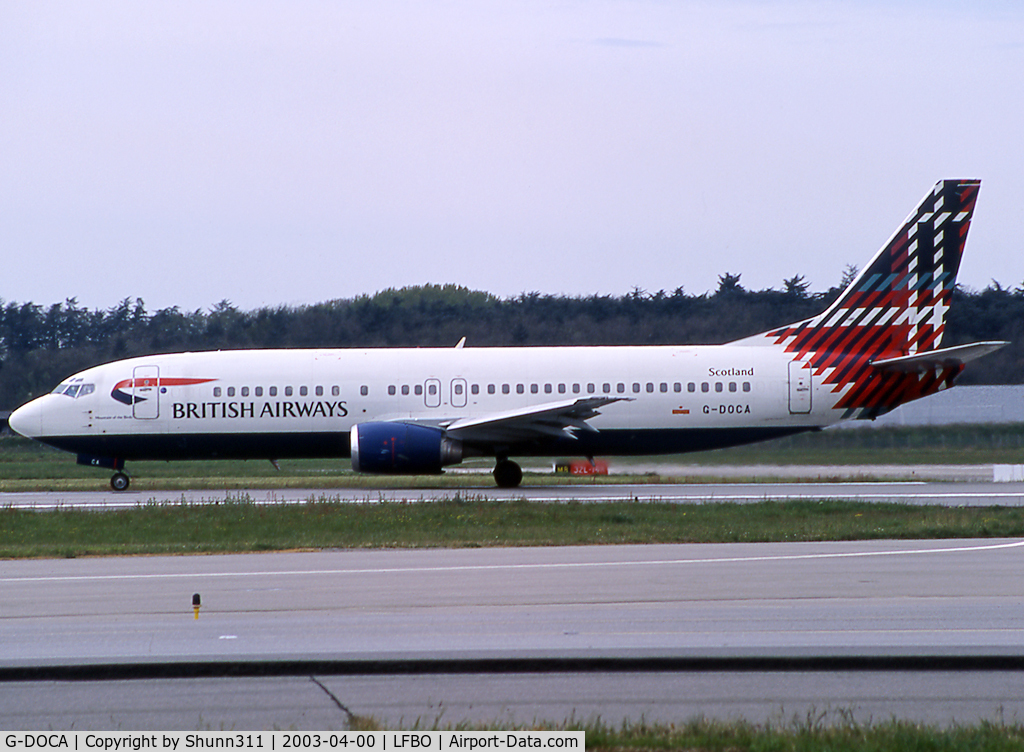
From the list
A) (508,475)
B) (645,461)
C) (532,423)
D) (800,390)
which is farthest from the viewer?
(645,461)

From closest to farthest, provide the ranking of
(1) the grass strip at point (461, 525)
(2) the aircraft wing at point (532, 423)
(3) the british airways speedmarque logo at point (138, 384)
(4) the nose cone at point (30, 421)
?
1. (1) the grass strip at point (461, 525)
2. (2) the aircraft wing at point (532, 423)
3. (3) the british airways speedmarque logo at point (138, 384)
4. (4) the nose cone at point (30, 421)

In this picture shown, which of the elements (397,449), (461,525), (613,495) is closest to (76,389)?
(397,449)

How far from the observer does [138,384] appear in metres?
27.1

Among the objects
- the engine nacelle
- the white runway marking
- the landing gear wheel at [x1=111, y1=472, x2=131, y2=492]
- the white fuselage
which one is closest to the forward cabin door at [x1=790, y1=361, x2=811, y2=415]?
the white fuselage

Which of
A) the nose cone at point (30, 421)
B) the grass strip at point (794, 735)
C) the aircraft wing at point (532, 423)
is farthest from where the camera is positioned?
the nose cone at point (30, 421)

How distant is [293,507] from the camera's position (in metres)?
19.6

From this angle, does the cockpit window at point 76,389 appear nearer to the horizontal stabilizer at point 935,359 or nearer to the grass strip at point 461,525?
the grass strip at point 461,525

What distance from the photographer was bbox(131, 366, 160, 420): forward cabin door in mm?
26875

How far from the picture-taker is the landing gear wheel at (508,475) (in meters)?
26.7

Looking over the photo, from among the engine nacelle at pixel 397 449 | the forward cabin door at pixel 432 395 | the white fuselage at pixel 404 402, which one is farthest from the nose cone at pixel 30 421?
the forward cabin door at pixel 432 395

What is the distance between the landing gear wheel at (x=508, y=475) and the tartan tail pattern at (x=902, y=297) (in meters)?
7.84

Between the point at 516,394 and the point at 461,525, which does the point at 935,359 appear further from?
the point at 461,525

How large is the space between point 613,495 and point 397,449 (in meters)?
5.27

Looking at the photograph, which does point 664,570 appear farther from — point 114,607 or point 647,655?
point 114,607
